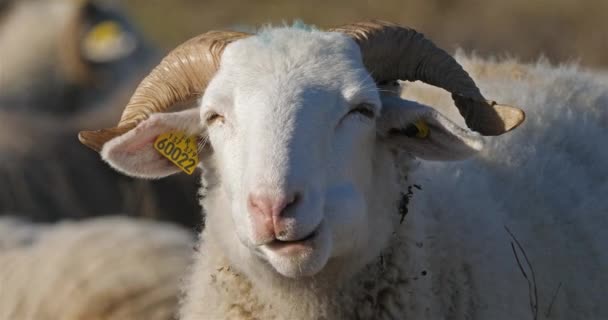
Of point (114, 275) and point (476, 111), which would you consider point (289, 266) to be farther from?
point (114, 275)

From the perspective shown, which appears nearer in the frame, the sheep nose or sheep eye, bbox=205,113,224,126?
the sheep nose

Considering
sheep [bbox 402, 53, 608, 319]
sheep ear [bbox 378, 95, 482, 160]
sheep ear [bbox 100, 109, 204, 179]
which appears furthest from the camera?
sheep [bbox 402, 53, 608, 319]

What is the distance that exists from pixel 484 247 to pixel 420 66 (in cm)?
69

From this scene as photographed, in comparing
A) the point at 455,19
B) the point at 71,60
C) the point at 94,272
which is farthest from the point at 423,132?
the point at 455,19

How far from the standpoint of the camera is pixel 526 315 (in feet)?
14.8

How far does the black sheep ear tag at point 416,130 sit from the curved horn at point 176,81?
618 mm

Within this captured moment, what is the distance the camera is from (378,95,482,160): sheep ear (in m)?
4.23

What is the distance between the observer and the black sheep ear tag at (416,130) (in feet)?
14.1

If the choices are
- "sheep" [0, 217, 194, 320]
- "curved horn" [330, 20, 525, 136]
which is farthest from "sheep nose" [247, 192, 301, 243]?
"sheep" [0, 217, 194, 320]

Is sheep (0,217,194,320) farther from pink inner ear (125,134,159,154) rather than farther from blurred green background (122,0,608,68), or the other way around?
blurred green background (122,0,608,68)

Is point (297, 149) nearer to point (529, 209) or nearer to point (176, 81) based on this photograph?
point (176, 81)

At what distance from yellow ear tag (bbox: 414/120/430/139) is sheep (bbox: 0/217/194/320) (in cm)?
187

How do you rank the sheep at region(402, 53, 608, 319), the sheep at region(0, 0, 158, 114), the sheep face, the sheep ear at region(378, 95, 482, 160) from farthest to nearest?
the sheep at region(0, 0, 158, 114), the sheep at region(402, 53, 608, 319), the sheep ear at region(378, 95, 482, 160), the sheep face

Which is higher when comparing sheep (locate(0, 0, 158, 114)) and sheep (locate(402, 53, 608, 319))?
sheep (locate(402, 53, 608, 319))
